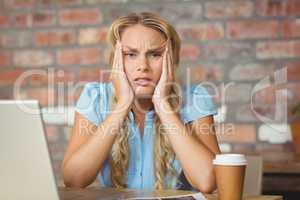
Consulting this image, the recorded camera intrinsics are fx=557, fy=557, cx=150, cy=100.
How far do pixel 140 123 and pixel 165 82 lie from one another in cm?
15

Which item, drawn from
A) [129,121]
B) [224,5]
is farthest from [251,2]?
[129,121]

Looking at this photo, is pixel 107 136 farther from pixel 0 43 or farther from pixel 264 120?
pixel 0 43

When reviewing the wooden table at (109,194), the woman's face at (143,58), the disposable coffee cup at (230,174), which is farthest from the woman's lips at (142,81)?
the disposable coffee cup at (230,174)

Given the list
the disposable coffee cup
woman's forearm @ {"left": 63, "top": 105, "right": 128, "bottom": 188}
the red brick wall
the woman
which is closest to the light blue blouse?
the woman

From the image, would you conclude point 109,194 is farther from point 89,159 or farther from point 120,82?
point 120,82

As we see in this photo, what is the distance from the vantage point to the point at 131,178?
1577 mm

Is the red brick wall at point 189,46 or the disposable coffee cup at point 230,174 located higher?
the red brick wall at point 189,46

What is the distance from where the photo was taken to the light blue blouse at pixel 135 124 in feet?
5.20

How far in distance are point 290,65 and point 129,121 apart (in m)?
0.84

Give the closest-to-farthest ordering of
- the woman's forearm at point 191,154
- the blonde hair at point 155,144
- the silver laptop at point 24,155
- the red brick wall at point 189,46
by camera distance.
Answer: the silver laptop at point 24,155 < the woman's forearm at point 191,154 < the blonde hair at point 155,144 < the red brick wall at point 189,46

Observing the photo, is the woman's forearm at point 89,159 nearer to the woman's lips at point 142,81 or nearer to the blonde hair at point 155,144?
the blonde hair at point 155,144

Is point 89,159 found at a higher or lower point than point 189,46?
lower

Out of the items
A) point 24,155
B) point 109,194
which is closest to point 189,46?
point 109,194

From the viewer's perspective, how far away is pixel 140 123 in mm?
1687
